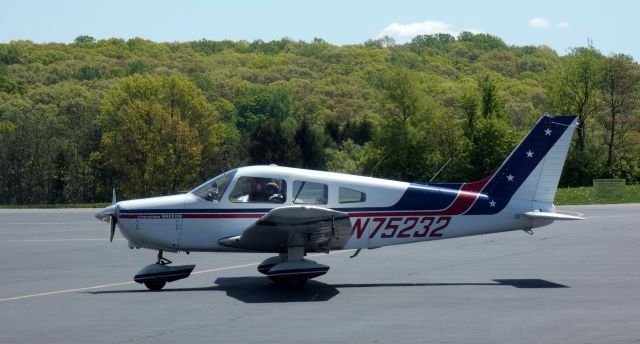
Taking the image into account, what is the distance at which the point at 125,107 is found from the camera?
75.5 meters

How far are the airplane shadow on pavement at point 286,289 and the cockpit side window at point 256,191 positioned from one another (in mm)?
1490

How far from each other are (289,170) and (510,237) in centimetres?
1178

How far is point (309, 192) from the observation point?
15117 mm

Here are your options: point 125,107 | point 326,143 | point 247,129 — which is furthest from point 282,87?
point 125,107

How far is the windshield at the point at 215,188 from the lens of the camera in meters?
15.2

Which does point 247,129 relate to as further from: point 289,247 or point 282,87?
point 289,247

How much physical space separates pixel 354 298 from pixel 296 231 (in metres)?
1.41

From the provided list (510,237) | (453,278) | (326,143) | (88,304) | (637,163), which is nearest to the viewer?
(88,304)

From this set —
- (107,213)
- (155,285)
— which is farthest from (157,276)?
(107,213)

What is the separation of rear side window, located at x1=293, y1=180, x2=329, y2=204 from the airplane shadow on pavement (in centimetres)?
146

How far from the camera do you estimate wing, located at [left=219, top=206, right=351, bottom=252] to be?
13.9 metres

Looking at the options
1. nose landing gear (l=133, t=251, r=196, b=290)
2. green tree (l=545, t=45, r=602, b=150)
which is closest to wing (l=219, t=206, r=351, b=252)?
nose landing gear (l=133, t=251, r=196, b=290)

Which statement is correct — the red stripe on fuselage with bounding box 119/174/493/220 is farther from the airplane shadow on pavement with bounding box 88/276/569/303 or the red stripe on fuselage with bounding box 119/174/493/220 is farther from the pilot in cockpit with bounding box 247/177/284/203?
the airplane shadow on pavement with bounding box 88/276/569/303

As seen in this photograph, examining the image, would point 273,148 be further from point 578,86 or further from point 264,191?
point 264,191
